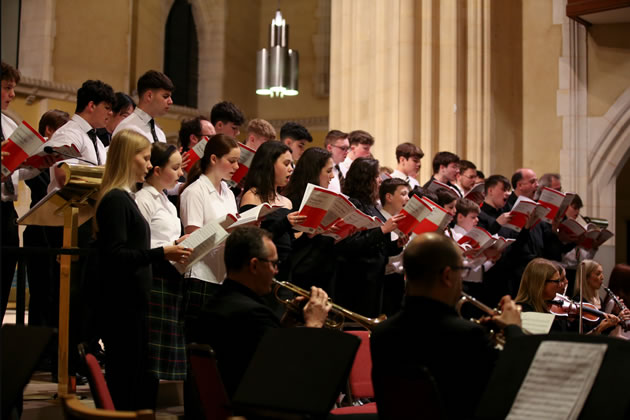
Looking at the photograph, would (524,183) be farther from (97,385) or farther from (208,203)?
(97,385)

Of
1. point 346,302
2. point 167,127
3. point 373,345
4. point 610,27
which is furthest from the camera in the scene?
point 167,127

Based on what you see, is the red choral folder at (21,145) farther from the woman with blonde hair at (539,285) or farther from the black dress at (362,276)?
the woman with blonde hair at (539,285)

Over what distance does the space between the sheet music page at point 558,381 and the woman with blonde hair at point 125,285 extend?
1931 millimetres

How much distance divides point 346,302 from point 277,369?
9.70 ft

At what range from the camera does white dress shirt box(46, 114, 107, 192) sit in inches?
195

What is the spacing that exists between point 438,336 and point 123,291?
1.73 m

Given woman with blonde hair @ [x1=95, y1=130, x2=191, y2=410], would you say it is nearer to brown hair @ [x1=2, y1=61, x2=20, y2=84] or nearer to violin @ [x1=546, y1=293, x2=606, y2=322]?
brown hair @ [x1=2, y1=61, x2=20, y2=84]

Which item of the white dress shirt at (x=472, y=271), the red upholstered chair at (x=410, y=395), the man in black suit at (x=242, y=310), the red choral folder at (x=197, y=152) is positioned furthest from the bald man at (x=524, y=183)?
the red upholstered chair at (x=410, y=395)

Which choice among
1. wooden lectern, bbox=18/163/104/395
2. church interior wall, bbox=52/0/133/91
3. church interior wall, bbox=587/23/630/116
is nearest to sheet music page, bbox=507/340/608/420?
wooden lectern, bbox=18/163/104/395

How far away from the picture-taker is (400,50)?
985 centimetres

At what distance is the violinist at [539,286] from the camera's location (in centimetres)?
559

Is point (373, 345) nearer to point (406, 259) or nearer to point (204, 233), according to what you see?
point (406, 259)

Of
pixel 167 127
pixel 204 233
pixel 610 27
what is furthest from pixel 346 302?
pixel 167 127

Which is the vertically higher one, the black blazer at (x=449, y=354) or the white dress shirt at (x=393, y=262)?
the white dress shirt at (x=393, y=262)
